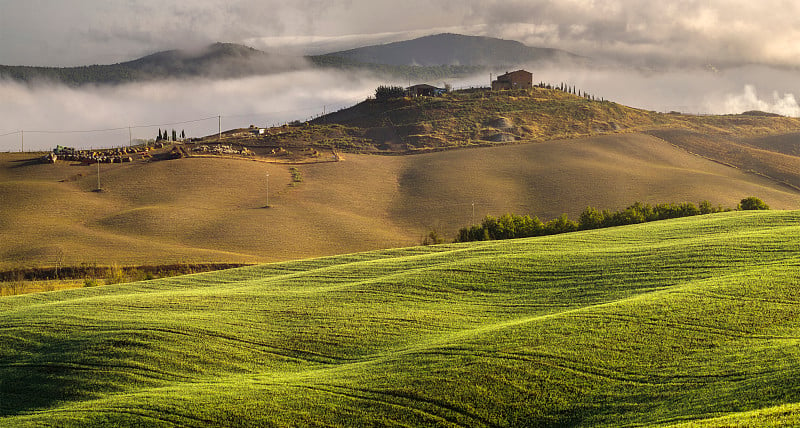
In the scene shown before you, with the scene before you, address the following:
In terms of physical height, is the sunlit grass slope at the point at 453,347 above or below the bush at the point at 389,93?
below

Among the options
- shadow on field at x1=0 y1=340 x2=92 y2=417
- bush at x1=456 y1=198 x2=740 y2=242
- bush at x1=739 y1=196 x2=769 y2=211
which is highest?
bush at x1=739 y1=196 x2=769 y2=211

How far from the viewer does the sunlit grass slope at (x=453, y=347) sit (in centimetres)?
2231

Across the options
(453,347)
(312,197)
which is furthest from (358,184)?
(453,347)

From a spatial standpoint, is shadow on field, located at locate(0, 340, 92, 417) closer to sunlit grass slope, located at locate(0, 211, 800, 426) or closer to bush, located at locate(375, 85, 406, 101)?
sunlit grass slope, located at locate(0, 211, 800, 426)

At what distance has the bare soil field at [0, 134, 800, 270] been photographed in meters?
86.8

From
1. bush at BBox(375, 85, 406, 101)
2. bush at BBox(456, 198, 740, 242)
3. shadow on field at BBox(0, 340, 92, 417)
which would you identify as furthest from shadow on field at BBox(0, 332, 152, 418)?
bush at BBox(375, 85, 406, 101)

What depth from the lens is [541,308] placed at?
112 feet

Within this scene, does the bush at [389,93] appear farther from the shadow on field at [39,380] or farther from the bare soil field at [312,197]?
the shadow on field at [39,380]

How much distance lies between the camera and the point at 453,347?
27234 mm

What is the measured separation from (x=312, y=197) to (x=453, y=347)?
85.7 m

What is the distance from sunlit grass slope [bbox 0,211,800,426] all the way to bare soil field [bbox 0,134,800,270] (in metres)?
42.3

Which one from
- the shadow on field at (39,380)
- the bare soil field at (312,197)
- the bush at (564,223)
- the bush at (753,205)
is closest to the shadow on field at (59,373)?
the shadow on field at (39,380)

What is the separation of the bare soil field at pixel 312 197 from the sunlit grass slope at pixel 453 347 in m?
42.3

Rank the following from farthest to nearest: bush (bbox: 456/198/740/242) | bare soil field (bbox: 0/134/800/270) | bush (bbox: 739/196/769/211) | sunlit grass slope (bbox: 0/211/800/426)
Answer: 1. bare soil field (bbox: 0/134/800/270)
2. bush (bbox: 739/196/769/211)
3. bush (bbox: 456/198/740/242)
4. sunlit grass slope (bbox: 0/211/800/426)
